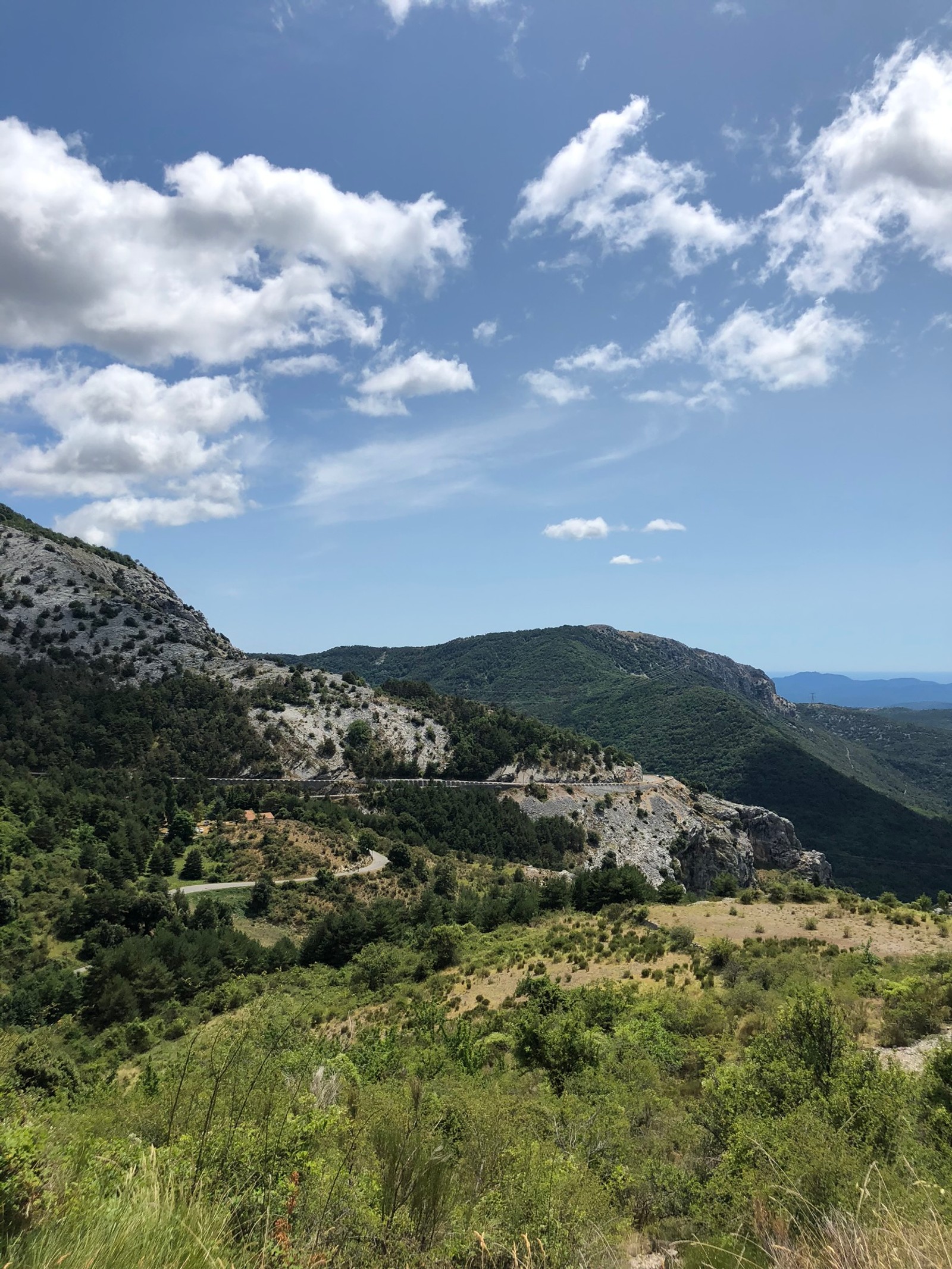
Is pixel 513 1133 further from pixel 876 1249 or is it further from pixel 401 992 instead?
pixel 401 992

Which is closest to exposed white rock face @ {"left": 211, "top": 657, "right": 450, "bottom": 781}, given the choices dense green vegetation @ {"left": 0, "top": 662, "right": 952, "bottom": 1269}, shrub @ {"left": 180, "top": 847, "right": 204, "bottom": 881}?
→ dense green vegetation @ {"left": 0, "top": 662, "right": 952, "bottom": 1269}

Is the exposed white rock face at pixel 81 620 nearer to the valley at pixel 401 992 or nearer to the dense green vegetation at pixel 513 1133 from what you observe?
the valley at pixel 401 992

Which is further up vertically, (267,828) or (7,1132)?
(7,1132)

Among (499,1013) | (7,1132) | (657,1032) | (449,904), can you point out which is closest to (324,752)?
(449,904)

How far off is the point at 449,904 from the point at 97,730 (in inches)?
2265

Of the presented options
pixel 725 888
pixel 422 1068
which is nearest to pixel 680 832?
pixel 725 888

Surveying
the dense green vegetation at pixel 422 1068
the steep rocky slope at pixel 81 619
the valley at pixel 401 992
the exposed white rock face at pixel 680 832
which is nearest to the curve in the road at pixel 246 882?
the valley at pixel 401 992

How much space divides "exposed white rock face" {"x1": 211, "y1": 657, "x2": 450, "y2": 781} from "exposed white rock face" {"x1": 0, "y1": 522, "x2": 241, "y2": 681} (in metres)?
8.85

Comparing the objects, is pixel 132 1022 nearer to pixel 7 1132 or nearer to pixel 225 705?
pixel 7 1132

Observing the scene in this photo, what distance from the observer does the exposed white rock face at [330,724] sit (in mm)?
89062

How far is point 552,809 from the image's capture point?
89812mm

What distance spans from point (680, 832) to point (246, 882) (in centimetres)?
5817

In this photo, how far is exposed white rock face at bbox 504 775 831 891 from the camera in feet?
274

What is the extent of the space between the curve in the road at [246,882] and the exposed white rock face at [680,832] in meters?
31.3
